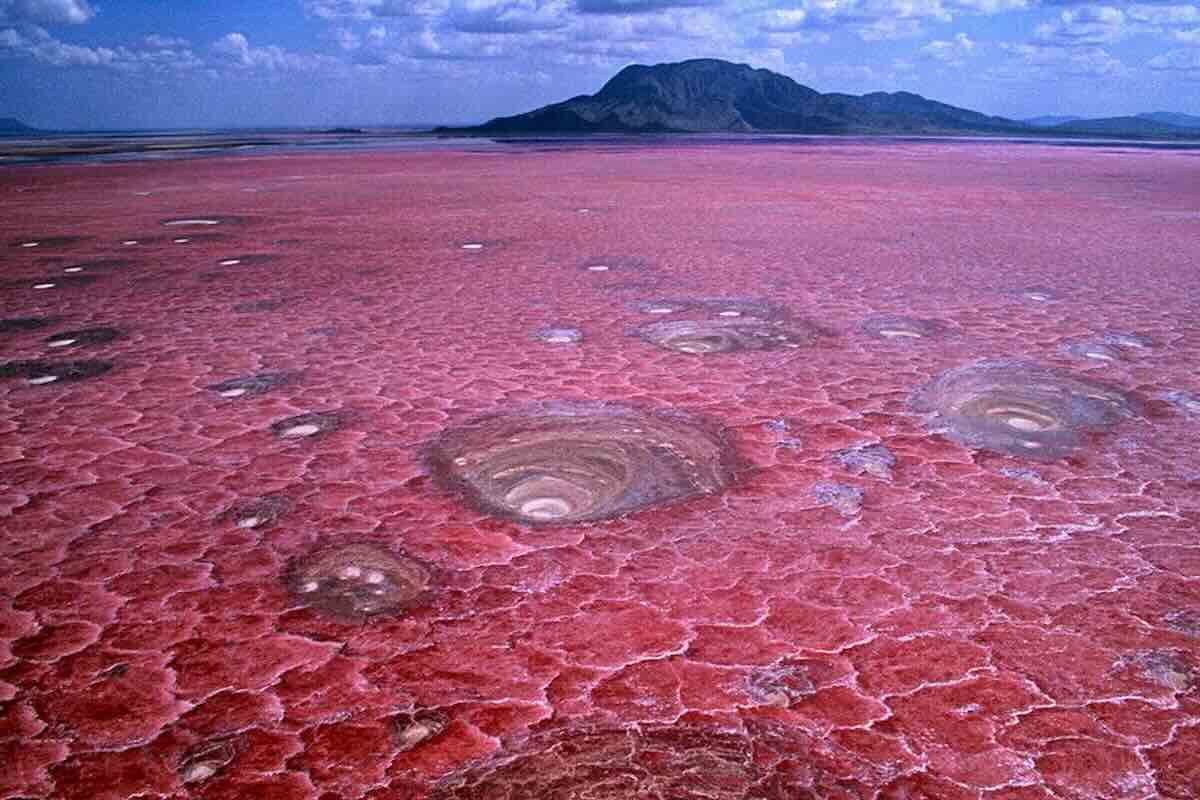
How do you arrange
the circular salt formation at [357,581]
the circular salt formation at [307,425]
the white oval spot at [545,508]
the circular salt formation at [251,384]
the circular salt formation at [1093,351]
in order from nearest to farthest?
the circular salt formation at [357,581] < the white oval spot at [545,508] < the circular salt formation at [307,425] < the circular salt formation at [251,384] < the circular salt formation at [1093,351]

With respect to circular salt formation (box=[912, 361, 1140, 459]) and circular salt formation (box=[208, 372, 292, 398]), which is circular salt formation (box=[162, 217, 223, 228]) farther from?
circular salt formation (box=[912, 361, 1140, 459])

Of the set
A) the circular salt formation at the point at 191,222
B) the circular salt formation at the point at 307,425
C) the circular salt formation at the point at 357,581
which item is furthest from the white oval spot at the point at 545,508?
the circular salt formation at the point at 191,222

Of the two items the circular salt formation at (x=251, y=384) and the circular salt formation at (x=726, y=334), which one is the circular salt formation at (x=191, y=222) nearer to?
the circular salt formation at (x=251, y=384)

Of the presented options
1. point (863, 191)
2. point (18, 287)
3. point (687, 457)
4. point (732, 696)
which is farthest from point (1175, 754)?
point (863, 191)

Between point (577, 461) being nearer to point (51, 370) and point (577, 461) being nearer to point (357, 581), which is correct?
point (357, 581)

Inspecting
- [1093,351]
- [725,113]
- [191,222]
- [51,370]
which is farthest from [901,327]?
[725,113]

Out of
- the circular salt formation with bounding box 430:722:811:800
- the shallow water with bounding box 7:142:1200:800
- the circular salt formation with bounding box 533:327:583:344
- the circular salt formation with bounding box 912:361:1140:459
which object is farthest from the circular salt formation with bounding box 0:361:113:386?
the circular salt formation with bounding box 912:361:1140:459

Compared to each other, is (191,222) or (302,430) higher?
(191,222)
